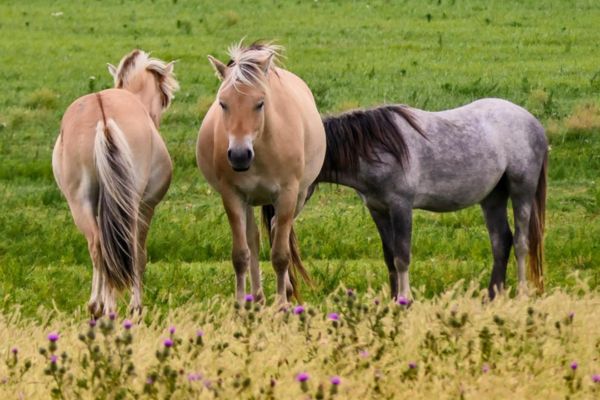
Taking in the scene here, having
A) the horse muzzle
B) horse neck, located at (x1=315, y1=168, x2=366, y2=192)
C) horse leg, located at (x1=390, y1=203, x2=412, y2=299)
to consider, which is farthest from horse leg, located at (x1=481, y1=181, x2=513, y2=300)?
the horse muzzle

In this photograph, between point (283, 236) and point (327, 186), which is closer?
point (283, 236)

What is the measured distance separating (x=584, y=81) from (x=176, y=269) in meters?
11.2

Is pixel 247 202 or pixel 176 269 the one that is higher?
pixel 247 202

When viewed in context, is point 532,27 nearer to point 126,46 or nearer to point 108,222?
point 126,46

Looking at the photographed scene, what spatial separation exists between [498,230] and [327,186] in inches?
170

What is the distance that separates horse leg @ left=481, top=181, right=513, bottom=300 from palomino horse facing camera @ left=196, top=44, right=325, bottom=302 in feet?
5.69

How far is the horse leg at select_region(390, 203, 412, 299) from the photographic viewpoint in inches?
395

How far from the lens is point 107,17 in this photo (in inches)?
1132

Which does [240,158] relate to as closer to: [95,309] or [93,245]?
[93,245]

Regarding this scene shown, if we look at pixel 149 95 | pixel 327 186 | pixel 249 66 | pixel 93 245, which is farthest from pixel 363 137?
pixel 327 186

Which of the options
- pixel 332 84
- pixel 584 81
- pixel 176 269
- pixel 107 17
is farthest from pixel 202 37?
pixel 176 269

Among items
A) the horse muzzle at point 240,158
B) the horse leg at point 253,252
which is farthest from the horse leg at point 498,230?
the horse muzzle at point 240,158

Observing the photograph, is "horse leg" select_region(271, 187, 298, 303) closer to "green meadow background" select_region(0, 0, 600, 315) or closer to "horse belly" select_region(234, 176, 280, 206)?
"horse belly" select_region(234, 176, 280, 206)

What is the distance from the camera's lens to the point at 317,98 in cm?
1947
